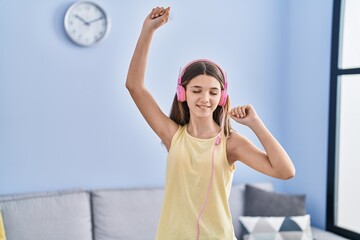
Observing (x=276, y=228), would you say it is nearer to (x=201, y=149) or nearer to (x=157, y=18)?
(x=201, y=149)

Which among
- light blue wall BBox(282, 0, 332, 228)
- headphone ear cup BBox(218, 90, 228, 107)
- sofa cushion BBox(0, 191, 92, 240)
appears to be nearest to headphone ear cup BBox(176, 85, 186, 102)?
headphone ear cup BBox(218, 90, 228, 107)

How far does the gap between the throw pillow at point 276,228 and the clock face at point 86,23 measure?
141cm

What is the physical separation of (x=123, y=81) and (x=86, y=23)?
1.34 feet

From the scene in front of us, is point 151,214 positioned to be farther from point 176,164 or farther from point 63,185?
point 176,164

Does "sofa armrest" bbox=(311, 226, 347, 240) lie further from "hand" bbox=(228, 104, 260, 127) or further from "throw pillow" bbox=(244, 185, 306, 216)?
"hand" bbox=(228, 104, 260, 127)

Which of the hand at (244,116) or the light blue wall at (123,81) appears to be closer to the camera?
the hand at (244,116)

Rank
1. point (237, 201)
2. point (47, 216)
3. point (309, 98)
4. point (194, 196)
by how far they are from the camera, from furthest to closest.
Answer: point (309, 98) < point (237, 201) < point (47, 216) < point (194, 196)

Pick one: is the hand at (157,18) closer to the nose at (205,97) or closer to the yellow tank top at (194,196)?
the nose at (205,97)

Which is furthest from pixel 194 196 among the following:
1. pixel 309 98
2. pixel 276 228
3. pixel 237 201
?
pixel 309 98

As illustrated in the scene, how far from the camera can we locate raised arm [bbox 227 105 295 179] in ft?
4.01

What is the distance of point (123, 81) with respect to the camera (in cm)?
276

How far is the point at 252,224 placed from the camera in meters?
2.62

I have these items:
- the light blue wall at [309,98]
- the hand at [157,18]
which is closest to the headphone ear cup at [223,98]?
the hand at [157,18]

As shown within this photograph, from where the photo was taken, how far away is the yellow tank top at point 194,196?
1.19 meters
